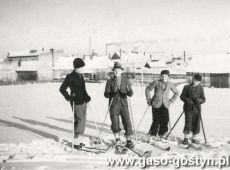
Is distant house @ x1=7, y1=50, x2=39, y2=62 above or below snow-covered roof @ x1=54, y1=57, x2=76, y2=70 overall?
above

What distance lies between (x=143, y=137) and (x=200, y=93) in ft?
5.30

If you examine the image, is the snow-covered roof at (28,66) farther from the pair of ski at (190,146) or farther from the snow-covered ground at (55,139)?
the pair of ski at (190,146)

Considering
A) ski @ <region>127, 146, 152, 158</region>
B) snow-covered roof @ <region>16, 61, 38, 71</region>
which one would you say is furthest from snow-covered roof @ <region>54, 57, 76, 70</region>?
ski @ <region>127, 146, 152, 158</region>

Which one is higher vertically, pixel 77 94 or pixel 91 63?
pixel 91 63

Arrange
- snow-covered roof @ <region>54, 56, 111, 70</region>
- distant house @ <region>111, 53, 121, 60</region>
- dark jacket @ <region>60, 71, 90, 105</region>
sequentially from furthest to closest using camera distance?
1. distant house @ <region>111, 53, 121, 60</region>
2. snow-covered roof @ <region>54, 56, 111, 70</region>
3. dark jacket @ <region>60, 71, 90, 105</region>

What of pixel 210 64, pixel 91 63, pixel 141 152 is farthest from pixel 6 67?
pixel 141 152

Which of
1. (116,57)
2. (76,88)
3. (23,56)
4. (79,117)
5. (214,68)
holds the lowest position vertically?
(79,117)

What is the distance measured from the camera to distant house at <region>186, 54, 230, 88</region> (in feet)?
86.2

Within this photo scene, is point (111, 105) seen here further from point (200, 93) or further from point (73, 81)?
point (200, 93)

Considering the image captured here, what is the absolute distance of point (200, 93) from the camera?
19.8ft

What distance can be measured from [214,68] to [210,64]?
3.43 feet

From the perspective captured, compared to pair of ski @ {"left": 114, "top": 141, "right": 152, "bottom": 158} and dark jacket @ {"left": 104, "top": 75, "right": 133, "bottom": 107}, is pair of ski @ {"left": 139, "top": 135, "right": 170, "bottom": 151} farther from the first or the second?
dark jacket @ {"left": 104, "top": 75, "right": 133, "bottom": 107}

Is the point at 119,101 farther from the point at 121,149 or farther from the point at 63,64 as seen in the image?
the point at 63,64

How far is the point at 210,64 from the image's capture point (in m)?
28.2
